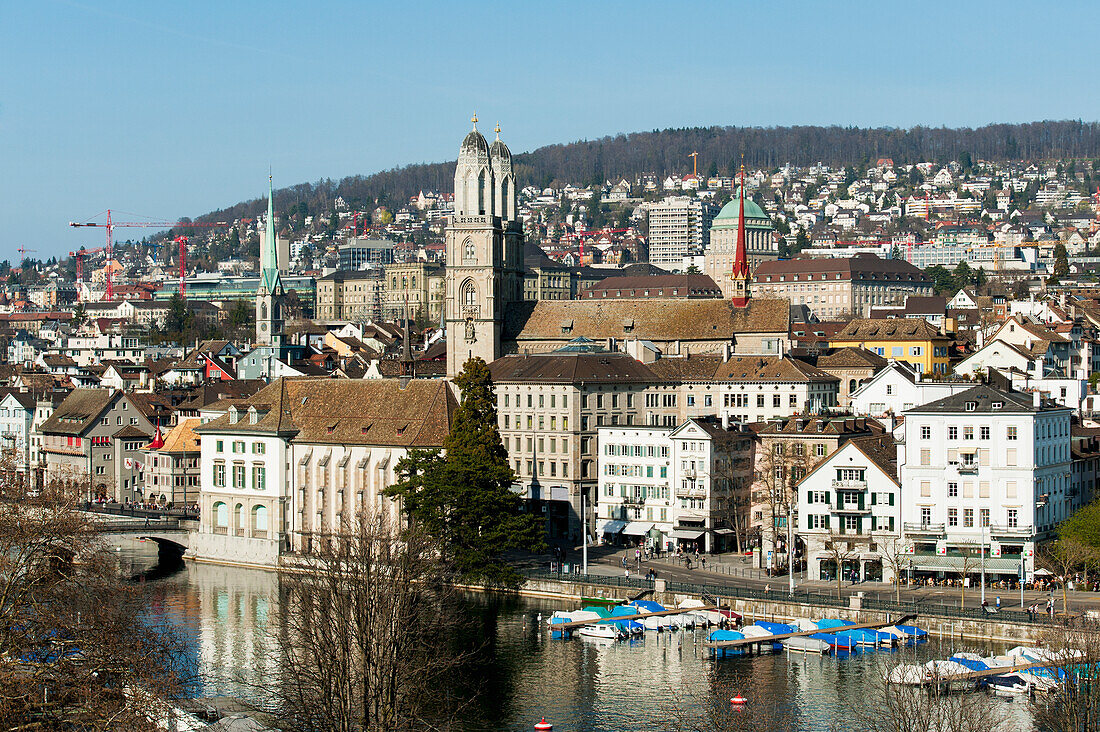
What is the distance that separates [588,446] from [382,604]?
146 feet

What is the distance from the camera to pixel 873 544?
73.1 metres

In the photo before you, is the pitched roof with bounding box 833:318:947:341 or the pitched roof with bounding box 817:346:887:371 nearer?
the pitched roof with bounding box 817:346:887:371

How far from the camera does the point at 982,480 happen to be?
234 feet

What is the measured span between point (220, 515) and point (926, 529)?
3702 cm

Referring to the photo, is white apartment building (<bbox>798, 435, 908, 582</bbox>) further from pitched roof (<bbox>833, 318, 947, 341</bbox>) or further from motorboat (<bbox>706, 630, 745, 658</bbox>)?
pitched roof (<bbox>833, 318, 947, 341</bbox>)

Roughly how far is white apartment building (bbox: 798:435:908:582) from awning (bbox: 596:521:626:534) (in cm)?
1248

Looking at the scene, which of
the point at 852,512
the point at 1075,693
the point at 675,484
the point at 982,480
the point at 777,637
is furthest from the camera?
the point at 675,484

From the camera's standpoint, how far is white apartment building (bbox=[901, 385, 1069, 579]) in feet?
231

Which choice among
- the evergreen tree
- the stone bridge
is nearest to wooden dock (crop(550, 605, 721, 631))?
the evergreen tree

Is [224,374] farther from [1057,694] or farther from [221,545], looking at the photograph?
[1057,694]

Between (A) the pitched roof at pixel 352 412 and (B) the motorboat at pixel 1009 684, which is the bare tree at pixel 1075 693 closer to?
(B) the motorboat at pixel 1009 684

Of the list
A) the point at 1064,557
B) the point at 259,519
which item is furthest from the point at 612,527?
the point at 1064,557

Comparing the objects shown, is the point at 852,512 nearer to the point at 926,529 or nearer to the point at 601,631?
the point at 926,529

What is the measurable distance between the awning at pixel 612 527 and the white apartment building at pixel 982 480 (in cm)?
1752
